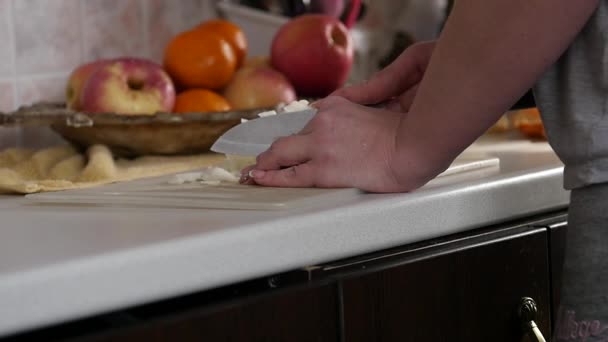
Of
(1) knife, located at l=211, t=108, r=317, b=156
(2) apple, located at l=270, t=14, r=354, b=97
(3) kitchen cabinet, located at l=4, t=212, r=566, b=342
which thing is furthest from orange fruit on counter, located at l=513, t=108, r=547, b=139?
(1) knife, located at l=211, t=108, r=317, b=156

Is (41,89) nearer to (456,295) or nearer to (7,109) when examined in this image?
(7,109)

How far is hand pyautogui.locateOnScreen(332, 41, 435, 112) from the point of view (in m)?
0.98

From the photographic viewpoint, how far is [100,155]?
1.14 meters

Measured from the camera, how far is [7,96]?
1374 millimetres

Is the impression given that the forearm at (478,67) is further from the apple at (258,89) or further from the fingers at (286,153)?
the apple at (258,89)

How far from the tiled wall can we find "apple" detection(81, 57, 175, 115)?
0.20 m

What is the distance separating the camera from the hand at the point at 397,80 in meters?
0.98

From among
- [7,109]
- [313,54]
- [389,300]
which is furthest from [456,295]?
[7,109]

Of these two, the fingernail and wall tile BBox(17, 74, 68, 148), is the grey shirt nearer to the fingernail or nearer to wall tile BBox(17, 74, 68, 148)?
the fingernail

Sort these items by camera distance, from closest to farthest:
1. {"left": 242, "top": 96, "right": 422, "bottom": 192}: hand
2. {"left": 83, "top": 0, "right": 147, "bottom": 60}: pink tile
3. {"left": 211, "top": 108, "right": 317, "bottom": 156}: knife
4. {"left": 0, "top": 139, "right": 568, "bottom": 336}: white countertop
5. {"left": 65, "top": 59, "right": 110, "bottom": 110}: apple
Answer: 1. {"left": 0, "top": 139, "right": 568, "bottom": 336}: white countertop
2. {"left": 242, "top": 96, "right": 422, "bottom": 192}: hand
3. {"left": 211, "top": 108, "right": 317, "bottom": 156}: knife
4. {"left": 65, "top": 59, "right": 110, "bottom": 110}: apple
5. {"left": 83, "top": 0, "right": 147, "bottom": 60}: pink tile

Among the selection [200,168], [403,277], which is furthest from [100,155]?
[403,277]

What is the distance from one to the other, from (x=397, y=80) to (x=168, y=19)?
2.22 feet

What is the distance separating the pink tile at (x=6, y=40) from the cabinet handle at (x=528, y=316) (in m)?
0.80

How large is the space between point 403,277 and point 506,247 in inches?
5.2
